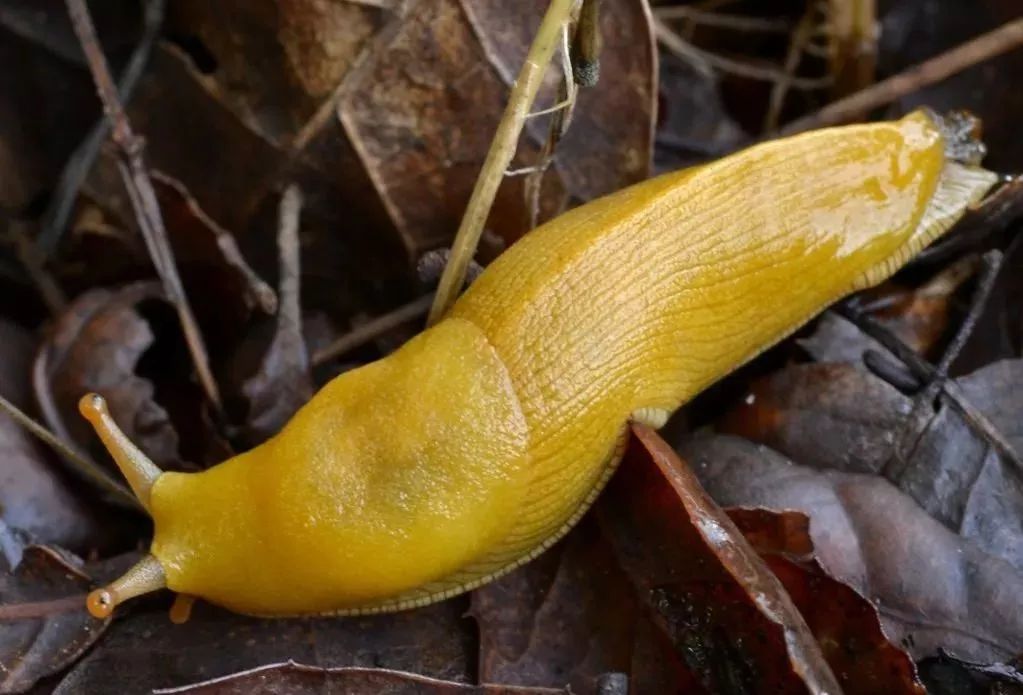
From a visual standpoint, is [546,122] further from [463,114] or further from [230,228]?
[230,228]

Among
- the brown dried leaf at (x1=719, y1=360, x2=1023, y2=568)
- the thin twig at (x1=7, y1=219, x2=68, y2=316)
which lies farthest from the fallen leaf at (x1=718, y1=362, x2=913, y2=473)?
the thin twig at (x1=7, y1=219, x2=68, y2=316)

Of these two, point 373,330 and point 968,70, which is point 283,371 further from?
point 968,70

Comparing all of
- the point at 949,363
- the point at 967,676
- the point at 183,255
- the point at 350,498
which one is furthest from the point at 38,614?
the point at 949,363

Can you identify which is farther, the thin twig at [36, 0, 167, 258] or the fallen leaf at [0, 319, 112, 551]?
the thin twig at [36, 0, 167, 258]

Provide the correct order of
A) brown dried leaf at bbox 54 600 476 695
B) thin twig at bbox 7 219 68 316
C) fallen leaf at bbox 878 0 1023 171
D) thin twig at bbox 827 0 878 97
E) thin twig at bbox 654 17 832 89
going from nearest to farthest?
brown dried leaf at bbox 54 600 476 695, thin twig at bbox 7 219 68 316, fallen leaf at bbox 878 0 1023 171, thin twig at bbox 827 0 878 97, thin twig at bbox 654 17 832 89

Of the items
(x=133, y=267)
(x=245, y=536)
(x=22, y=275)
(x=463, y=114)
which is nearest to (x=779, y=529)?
(x=245, y=536)

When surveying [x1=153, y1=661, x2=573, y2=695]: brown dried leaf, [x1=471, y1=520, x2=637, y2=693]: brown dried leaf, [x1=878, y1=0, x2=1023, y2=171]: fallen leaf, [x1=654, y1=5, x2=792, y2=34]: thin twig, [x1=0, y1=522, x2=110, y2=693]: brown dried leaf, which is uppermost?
[x1=654, y1=5, x2=792, y2=34]: thin twig

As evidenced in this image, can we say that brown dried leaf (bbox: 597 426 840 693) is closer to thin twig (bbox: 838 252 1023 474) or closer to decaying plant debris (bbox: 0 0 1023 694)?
decaying plant debris (bbox: 0 0 1023 694)
